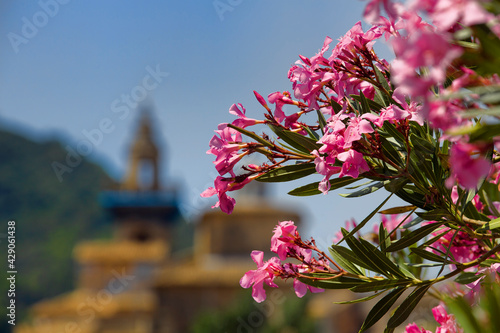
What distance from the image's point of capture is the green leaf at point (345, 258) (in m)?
1.87

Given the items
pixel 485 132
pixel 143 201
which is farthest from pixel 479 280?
pixel 143 201

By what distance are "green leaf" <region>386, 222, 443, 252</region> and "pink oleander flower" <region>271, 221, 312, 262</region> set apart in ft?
0.81

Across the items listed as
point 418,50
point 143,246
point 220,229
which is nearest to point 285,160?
point 418,50

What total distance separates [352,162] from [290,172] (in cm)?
30

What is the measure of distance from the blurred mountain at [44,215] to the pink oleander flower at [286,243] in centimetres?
5920

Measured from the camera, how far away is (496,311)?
3.70 ft

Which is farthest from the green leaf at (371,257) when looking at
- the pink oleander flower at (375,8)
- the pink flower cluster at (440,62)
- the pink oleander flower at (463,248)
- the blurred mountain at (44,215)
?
the blurred mountain at (44,215)

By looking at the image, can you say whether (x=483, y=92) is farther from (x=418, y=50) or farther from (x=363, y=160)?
(x=363, y=160)

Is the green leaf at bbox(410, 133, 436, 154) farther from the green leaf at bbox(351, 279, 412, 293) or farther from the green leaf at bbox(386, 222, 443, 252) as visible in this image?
the green leaf at bbox(351, 279, 412, 293)

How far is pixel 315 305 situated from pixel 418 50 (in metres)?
25.2

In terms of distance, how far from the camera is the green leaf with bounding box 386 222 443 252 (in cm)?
182

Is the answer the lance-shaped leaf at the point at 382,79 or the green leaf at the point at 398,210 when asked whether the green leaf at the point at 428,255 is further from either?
the lance-shaped leaf at the point at 382,79

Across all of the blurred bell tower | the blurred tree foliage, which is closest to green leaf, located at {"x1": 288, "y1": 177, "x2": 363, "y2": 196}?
the blurred tree foliage

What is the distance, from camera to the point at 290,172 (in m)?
1.80
